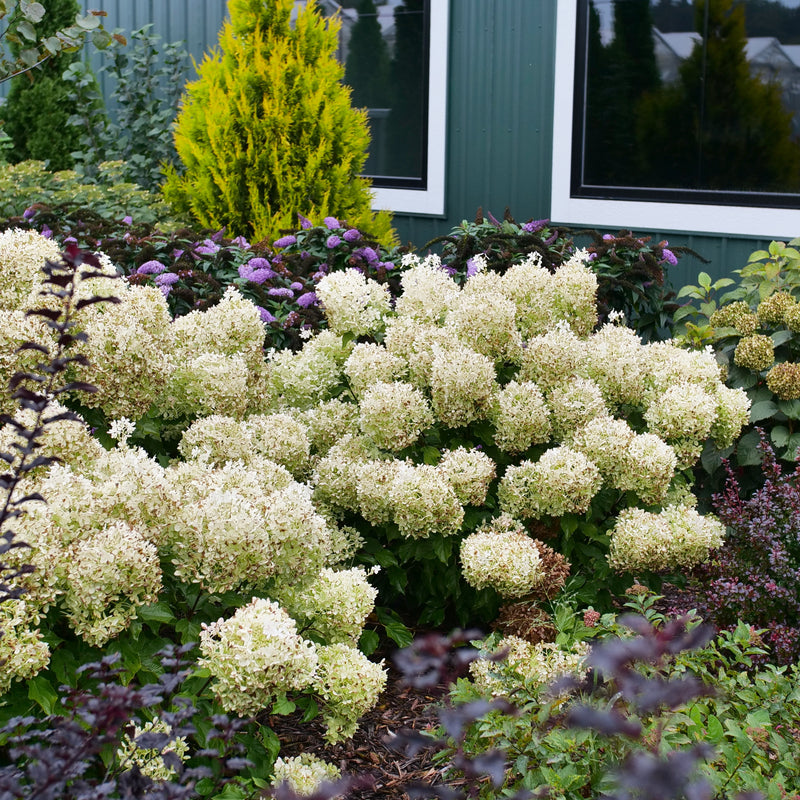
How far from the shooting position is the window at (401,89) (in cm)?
703

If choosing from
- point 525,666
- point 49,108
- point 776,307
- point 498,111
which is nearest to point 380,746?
point 525,666

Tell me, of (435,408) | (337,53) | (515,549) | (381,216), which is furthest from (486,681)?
(337,53)

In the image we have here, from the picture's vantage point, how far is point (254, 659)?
6.56 ft

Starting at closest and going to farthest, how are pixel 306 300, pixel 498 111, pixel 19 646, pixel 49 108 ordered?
pixel 19 646 < pixel 306 300 < pixel 498 111 < pixel 49 108

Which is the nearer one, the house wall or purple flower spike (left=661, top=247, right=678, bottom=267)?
purple flower spike (left=661, top=247, right=678, bottom=267)

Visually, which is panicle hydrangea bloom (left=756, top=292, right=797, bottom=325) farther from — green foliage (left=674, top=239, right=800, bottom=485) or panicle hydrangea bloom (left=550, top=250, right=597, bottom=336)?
panicle hydrangea bloom (left=550, top=250, right=597, bottom=336)

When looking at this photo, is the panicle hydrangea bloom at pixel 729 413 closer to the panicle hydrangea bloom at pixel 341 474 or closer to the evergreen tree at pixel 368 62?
the panicle hydrangea bloom at pixel 341 474

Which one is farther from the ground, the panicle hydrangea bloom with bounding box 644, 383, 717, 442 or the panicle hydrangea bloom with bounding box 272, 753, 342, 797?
the panicle hydrangea bloom with bounding box 644, 383, 717, 442

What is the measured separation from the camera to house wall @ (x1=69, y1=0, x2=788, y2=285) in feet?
21.9

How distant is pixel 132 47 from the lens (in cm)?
834

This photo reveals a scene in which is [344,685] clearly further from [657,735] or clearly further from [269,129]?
[269,129]

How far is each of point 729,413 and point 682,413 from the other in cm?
25

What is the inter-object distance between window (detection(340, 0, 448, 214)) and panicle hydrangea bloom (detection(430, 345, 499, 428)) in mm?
4305

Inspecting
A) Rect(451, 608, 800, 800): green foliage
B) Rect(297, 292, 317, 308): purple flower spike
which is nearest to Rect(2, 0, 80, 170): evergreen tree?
Rect(297, 292, 317, 308): purple flower spike
